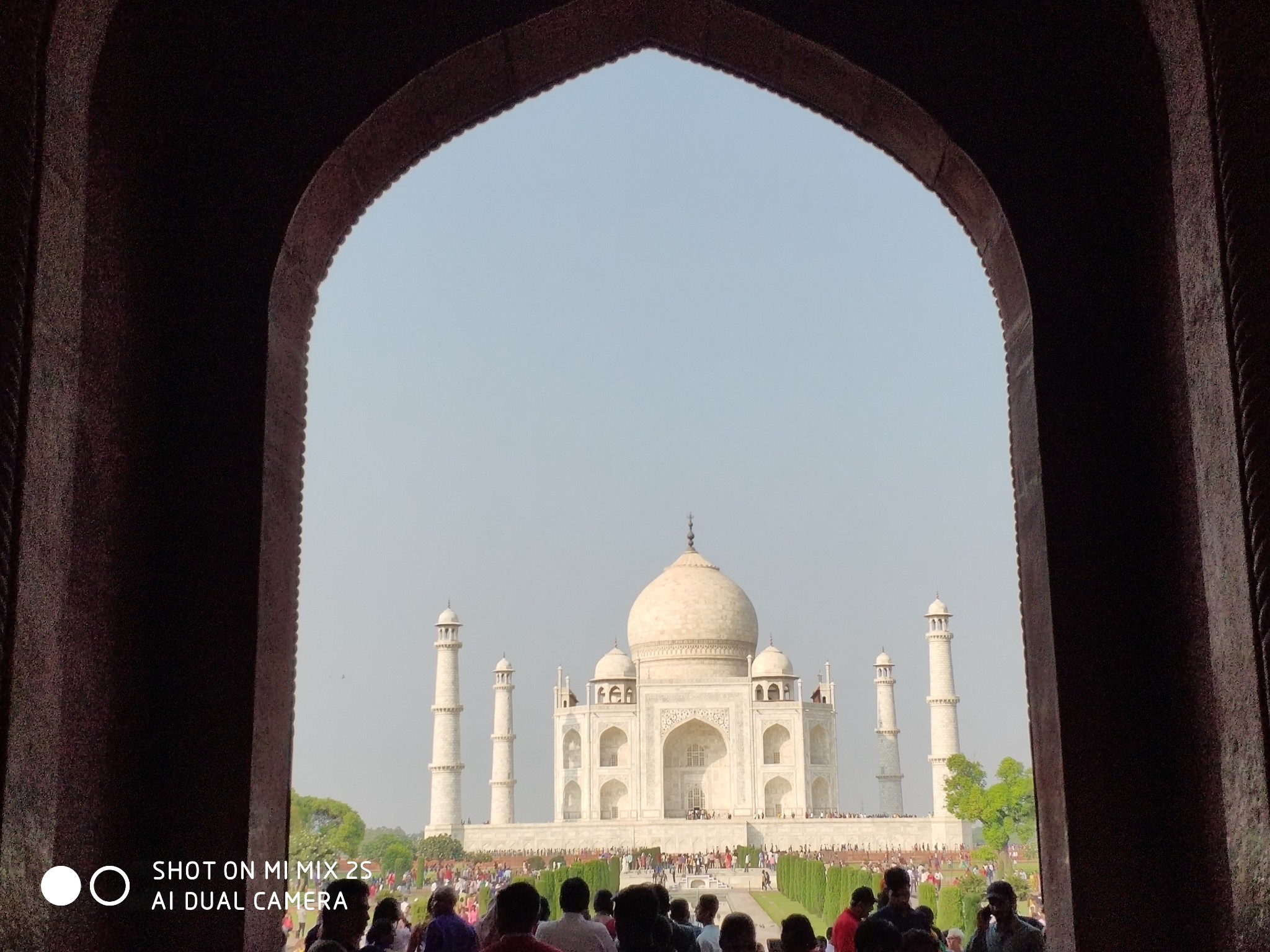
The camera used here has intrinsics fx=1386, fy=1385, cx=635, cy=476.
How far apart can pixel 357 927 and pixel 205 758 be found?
0.87 m

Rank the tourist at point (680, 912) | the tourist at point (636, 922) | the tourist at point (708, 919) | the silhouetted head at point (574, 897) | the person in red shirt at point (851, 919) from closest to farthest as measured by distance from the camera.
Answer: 1. the tourist at point (636, 922)
2. the silhouetted head at point (574, 897)
3. the person in red shirt at point (851, 919)
4. the tourist at point (708, 919)
5. the tourist at point (680, 912)

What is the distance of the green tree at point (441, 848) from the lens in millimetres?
24594

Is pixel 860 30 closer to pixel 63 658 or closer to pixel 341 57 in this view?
pixel 341 57

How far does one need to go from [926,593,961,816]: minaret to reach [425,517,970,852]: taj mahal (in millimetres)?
27

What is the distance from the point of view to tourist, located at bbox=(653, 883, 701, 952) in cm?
347

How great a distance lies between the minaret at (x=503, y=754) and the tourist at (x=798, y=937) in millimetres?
25277

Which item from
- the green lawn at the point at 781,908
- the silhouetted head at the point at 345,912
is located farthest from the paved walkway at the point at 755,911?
the silhouetted head at the point at 345,912

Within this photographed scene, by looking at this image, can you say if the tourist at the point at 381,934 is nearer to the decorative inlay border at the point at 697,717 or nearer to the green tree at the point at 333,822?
the green tree at the point at 333,822

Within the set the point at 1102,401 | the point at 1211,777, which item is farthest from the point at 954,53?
the point at 1211,777

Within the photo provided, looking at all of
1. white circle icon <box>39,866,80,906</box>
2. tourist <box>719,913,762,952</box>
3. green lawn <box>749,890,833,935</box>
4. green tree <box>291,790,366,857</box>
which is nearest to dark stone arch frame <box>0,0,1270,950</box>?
white circle icon <box>39,866,80,906</box>

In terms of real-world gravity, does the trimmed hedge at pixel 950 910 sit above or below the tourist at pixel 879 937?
below

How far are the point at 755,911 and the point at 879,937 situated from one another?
15.1 meters

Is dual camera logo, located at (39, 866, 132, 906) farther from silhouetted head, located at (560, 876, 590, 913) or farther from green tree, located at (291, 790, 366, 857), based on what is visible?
green tree, located at (291, 790, 366, 857)

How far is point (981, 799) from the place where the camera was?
24141mm
